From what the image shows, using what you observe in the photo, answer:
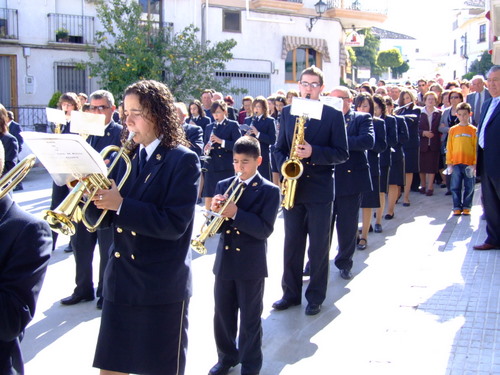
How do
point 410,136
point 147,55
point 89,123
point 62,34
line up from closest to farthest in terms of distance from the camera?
point 89,123
point 410,136
point 147,55
point 62,34

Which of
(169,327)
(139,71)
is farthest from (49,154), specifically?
(139,71)

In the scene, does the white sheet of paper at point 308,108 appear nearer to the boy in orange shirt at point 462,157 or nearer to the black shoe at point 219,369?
the black shoe at point 219,369

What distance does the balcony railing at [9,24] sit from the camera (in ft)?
67.8

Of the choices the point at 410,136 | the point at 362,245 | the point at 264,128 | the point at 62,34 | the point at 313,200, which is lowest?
the point at 362,245

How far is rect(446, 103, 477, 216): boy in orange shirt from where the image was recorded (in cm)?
937

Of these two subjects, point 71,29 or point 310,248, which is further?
point 71,29

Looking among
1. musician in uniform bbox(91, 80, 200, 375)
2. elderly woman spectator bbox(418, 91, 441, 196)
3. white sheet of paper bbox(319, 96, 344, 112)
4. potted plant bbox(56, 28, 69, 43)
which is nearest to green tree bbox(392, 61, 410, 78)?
potted plant bbox(56, 28, 69, 43)

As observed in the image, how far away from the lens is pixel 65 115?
7.36 meters

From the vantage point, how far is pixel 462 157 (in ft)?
31.0

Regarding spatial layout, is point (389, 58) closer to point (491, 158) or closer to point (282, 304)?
point (491, 158)

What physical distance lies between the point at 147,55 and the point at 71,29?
3.91m

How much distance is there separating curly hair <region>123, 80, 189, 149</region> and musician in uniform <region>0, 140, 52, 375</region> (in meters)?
0.95

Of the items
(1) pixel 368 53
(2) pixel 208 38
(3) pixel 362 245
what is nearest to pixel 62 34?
(2) pixel 208 38

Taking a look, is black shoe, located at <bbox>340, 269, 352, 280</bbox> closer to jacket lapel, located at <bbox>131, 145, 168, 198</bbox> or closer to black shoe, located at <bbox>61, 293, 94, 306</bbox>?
black shoe, located at <bbox>61, 293, 94, 306</bbox>
